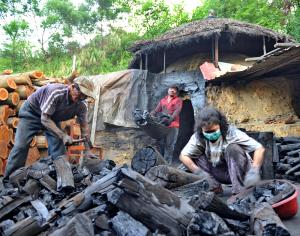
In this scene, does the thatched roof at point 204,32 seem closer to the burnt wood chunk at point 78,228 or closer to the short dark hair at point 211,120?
the short dark hair at point 211,120

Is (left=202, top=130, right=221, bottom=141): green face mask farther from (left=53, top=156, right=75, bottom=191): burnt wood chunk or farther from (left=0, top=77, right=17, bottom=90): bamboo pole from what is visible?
(left=0, top=77, right=17, bottom=90): bamboo pole

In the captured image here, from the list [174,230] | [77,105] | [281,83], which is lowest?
[174,230]

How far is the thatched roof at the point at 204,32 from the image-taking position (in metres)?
9.57

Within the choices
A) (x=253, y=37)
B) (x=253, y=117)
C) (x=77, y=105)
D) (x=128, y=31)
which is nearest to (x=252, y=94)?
(x=253, y=117)

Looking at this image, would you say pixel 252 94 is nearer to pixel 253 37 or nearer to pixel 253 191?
pixel 253 37

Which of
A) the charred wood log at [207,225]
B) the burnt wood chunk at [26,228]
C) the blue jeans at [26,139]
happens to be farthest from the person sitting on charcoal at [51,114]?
the charred wood log at [207,225]

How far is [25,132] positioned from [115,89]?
4685 mm

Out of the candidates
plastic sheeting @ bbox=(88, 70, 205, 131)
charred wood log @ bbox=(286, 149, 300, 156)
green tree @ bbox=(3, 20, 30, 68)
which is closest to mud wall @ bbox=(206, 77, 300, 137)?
plastic sheeting @ bbox=(88, 70, 205, 131)

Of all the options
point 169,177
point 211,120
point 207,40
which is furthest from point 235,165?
point 207,40

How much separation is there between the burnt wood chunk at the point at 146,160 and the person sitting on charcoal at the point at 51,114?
25.6 inches

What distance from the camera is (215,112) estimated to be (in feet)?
12.3

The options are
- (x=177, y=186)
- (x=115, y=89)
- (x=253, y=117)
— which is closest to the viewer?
(x=177, y=186)

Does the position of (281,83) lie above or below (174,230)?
above

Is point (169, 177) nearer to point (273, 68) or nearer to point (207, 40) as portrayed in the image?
point (273, 68)
